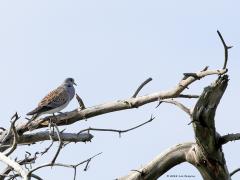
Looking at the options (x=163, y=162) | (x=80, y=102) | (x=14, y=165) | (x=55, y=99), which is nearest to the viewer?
(x=14, y=165)

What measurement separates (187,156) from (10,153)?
1.81 meters

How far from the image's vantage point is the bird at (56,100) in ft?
35.8

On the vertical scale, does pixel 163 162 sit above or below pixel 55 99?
below

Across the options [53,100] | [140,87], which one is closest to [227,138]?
[140,87]

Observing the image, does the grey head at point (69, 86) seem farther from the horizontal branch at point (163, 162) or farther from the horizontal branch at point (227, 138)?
the horizontal branch at point (227, 138)

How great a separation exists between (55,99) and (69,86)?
1.07 metres

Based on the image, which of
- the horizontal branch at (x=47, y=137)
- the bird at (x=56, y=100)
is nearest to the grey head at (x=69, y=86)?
the bird at (x=56, y=100)

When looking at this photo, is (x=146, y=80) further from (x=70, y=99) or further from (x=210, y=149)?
(x=70, y=99)

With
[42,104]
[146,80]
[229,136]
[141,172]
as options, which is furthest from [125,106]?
[42,104]

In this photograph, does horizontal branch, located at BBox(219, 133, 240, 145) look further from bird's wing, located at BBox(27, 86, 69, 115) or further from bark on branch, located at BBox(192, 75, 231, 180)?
bird's wing, located at BBox(27, 86, 69, 115)

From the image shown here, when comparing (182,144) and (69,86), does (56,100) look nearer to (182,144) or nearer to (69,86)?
(69,86)

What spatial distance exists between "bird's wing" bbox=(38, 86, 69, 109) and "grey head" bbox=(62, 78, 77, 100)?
0.09 metres

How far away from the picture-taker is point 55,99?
11844 millimetres

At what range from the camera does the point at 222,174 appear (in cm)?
750
